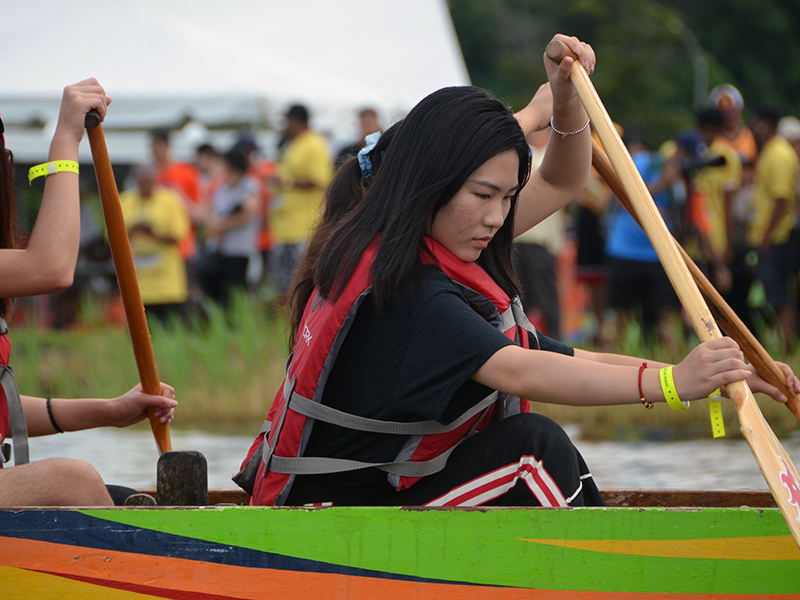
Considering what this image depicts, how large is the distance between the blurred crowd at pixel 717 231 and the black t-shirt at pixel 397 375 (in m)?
4.61

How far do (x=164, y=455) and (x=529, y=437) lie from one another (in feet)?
3.19

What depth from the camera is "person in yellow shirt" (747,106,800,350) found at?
6.57m

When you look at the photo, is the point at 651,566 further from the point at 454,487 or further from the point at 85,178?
the point at 85,178

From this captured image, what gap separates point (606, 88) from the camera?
27.3m

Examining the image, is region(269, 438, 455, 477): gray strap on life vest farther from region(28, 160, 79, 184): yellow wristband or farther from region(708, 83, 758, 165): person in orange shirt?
region(708, 83, 758, 165): person in orange shirt

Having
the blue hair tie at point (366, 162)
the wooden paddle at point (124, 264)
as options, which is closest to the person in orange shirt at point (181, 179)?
the wooden paddle at point (124, 264)

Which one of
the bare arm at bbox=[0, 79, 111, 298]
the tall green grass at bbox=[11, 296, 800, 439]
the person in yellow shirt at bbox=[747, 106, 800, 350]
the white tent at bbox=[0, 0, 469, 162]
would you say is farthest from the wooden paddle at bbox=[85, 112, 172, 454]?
the white tent at bbox=[0, 0, 469, 162]

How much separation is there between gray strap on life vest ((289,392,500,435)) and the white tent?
8090 millimetres

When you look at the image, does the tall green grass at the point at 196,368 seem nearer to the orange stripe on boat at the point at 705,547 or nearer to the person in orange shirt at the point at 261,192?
the person in orange shirt at the point at 261,192

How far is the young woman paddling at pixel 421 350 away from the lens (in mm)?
2070

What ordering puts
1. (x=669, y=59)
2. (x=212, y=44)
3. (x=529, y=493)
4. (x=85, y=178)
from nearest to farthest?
(x=529, y=493), (x=212, y=44), (x=85, y=178), (x=669, y=59)

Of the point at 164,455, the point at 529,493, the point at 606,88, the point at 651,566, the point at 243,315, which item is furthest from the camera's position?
the point at 606,88

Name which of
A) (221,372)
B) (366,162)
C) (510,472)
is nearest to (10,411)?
(366,162)

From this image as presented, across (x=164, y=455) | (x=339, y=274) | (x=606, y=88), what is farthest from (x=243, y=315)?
(x=606, y=88)
